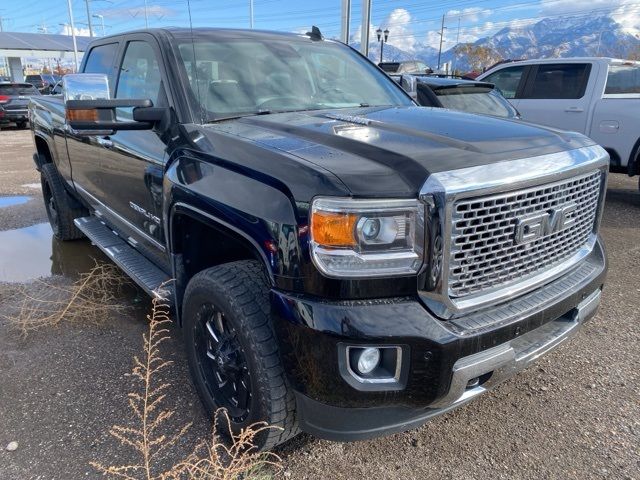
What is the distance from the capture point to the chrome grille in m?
1.89

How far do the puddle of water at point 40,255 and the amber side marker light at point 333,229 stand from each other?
3623 millimetres

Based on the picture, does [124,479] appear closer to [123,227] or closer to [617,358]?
[123,227]

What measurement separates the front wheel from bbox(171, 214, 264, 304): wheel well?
9.2 inches

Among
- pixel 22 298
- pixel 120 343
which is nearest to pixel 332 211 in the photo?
pixel 120 343

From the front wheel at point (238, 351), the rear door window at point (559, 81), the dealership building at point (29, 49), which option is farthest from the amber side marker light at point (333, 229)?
the dealership building at point (29, 49)

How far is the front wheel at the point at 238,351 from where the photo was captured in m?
2.05

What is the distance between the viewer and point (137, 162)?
317 cm

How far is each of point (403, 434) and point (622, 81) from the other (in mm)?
7104

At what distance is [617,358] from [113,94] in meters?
3.87

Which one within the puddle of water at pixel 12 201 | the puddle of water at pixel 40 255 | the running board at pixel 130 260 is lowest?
the puddle of water at pixel 12 201

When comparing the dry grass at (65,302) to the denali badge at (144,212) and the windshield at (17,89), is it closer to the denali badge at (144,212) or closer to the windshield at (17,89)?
the denali badge at (144,212)

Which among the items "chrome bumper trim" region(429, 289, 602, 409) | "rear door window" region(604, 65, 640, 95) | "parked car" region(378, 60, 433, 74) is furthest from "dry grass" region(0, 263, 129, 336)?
"parked car" region(378, 60, 433, 74)

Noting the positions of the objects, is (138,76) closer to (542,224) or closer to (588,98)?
(542,224)

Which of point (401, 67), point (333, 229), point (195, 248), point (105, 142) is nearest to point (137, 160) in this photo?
point (105, 142)
